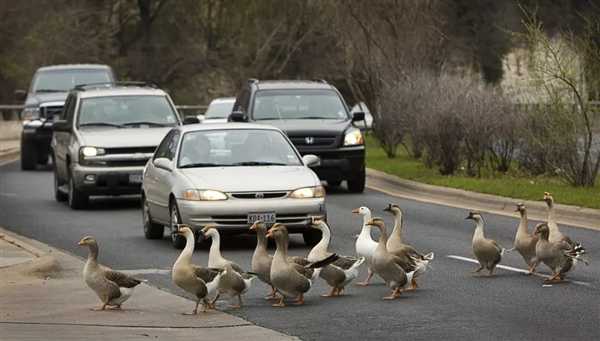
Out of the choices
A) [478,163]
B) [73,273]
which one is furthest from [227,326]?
[478,163]

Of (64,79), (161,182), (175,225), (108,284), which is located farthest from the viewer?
(64,79)

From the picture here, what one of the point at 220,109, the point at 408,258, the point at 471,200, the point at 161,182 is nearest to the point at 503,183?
the point at 471,200

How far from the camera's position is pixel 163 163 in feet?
62.7

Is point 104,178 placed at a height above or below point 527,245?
below

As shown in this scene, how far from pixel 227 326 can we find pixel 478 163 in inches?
653

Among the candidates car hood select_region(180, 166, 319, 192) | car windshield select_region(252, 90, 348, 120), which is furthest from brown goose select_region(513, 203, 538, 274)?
car windshield select_region(252, 90, 348, 120)

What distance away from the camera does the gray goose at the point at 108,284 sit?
12.8 metres

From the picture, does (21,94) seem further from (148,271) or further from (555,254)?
(555,254)

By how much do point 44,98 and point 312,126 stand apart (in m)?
10.7

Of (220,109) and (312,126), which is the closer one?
(312,126)

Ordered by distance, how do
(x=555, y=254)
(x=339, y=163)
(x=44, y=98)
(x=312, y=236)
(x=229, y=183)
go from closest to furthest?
(x=555, y=254) < (x=229, y=183) < (x=312, y=236) < (x=339, y=163) < (x=44, y=98)

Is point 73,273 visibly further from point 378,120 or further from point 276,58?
point 276,58

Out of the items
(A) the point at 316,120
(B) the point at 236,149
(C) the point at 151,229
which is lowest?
(C) the point at 151,229

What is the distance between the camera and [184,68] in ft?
210
